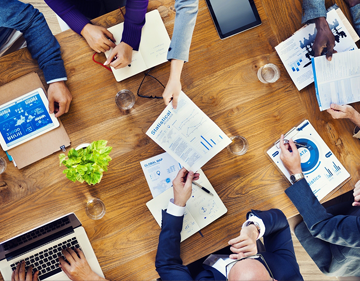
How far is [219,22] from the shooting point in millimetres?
1273

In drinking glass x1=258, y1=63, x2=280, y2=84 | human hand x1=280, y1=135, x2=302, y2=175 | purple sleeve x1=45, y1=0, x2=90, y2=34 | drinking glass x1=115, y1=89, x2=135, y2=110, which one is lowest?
human hand x1=280, y1=135, x2=302, y2=175

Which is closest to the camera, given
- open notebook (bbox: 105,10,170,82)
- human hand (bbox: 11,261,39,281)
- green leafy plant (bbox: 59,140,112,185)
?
green leafy plant (bbox: 59,140,112,185)

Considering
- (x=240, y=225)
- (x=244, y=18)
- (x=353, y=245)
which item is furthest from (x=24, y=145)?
(x=353, y=245)

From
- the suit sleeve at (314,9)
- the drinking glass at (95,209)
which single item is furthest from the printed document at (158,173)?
the suit sleeve at (314,9)

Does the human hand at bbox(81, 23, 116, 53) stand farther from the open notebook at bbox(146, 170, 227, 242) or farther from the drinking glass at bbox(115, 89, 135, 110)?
the open notebook at bbox(146, 170, 227, 242)

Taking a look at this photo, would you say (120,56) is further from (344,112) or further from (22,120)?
(344,112)

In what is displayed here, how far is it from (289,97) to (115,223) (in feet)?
3.46

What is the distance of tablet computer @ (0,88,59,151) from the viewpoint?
3.92 ft

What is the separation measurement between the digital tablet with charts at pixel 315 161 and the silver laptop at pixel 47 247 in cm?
98

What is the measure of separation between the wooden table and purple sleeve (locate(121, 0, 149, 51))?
0.11 meters

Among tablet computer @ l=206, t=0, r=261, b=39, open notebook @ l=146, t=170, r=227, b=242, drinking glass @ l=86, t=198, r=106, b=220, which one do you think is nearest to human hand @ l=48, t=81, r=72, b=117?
drinking glass @ l=86, t=198, r=106, b=220

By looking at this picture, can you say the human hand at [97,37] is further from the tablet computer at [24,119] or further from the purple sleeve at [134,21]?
the tablet computer at [24,119]

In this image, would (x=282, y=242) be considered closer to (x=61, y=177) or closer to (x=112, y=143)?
(x=112, y=143)

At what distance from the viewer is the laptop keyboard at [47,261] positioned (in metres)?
1.18
